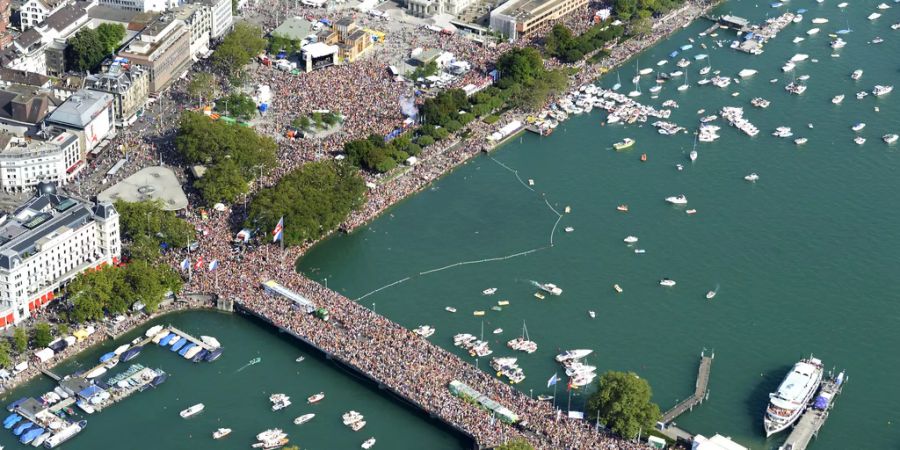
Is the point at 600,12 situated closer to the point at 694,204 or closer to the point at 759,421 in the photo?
the point at 694,204

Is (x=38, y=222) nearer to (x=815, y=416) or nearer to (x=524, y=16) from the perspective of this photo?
(x=815, y=416)

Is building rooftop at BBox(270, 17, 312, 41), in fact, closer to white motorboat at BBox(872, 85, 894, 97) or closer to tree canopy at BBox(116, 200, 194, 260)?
tree canopy at BBox(116, 200, 194, 260)

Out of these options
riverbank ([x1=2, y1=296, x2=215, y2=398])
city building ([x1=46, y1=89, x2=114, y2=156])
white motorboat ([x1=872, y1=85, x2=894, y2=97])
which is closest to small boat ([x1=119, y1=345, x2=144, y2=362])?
riverbank ([x1=2, y1=296, x2=215, y2=398])

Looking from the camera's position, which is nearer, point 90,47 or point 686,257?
point 686,257

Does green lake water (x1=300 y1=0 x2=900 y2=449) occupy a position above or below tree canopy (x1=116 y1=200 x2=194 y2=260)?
below

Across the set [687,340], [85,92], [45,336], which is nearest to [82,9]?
[85,92]

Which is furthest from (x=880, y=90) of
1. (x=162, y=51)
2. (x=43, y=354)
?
(x=43, y=354)

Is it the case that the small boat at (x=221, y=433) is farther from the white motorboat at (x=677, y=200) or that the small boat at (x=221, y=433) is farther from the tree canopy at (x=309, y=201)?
the white motorboat at (x=677, y=200)
